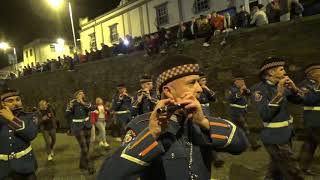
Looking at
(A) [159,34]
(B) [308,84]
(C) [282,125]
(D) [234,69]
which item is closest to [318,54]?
(D) [234,69]

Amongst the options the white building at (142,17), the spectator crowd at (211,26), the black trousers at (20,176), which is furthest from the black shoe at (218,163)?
the white building at (142,17)

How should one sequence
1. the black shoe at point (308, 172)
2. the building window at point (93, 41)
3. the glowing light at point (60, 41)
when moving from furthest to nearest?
1. the glowing light at point (60, 41)
2. the building window at point (93, 41)
3. the black shoe at point (308, 172)

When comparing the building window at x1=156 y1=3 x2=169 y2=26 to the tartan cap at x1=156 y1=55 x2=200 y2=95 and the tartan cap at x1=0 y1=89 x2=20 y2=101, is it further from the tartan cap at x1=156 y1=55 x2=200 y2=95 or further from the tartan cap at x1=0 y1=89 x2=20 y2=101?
the tartan cap at x1=156 y1=55 x2=200 y2=95

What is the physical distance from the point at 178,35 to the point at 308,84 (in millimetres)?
9472

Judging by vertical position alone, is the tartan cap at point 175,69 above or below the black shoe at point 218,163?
above

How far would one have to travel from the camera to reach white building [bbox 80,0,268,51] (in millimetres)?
23531

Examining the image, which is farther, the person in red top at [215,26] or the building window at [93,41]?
the building window at [93,41]

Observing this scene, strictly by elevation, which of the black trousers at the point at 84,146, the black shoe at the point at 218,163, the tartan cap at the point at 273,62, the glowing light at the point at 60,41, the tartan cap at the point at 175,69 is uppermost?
the glowing light at the point at 60,41

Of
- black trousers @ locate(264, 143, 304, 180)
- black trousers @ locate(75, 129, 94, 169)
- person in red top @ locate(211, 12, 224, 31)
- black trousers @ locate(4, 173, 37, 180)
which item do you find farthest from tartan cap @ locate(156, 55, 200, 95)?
person in red top @ locate(211, 12, 224, 31)

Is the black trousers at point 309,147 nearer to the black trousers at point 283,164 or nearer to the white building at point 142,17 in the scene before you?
the black trousers at point 283,164

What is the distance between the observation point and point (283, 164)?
528 centimetres

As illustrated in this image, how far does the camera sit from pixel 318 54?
419 inches

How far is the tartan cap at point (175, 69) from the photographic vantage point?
8.07 ft

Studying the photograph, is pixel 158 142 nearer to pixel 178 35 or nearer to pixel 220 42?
pixel 220 42
